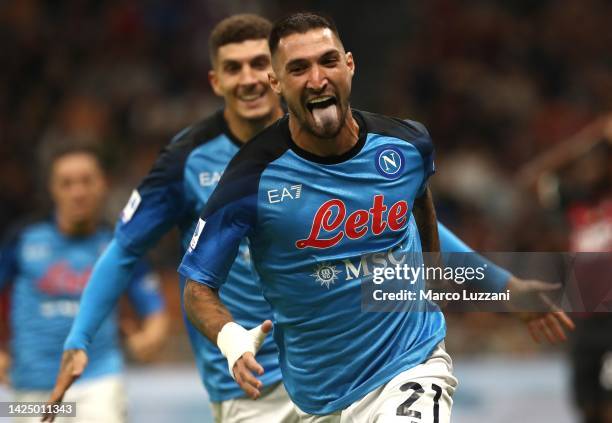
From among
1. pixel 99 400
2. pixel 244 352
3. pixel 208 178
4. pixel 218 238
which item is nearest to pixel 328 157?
pixel 218 238

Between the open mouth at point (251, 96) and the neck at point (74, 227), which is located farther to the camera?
the neck at point (74, 227)

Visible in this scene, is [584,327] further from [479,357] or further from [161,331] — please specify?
[161,331]

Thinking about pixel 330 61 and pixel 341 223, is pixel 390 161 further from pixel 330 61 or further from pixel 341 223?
pixel 330 61

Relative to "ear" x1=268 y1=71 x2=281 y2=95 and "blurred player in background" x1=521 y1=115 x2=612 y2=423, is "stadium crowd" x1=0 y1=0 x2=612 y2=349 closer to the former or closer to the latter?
"blurred player in background" x1=521 y1=115 x2=612 y2=423

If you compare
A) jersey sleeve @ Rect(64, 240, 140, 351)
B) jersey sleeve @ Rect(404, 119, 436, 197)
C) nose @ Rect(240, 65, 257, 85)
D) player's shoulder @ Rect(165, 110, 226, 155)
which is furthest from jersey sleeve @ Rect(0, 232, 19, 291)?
jersey sleeve @ Rect(404, 119, 436, 197)

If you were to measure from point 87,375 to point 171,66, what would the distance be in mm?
7409

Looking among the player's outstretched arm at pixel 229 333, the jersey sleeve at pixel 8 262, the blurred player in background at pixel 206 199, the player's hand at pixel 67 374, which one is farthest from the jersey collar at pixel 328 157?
the jersey sleeve at pixel 8 262

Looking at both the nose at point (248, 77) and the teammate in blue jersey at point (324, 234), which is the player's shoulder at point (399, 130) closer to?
the teammate in blue jersey at point (324, 234)

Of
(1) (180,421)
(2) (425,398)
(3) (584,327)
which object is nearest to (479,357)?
(3) (584,327)

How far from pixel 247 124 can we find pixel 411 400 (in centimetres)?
174

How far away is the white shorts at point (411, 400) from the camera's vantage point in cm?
462

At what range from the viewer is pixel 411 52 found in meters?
14.9

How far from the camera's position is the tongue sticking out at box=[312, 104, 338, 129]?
4.66 m

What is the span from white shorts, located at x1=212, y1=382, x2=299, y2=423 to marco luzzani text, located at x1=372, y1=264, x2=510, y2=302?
0.96 m
